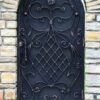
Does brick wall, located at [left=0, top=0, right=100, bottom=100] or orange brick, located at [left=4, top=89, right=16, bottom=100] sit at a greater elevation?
brick wall, located at [left=0, top=0, right=100, bottom=100]

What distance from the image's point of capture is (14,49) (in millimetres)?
4902

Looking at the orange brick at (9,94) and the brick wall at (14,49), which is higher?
the brick wall at (14,49)

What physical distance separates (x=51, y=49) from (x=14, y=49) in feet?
1.54

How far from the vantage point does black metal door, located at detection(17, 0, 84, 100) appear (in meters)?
4.98

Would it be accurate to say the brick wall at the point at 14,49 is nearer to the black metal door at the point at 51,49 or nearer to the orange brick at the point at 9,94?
the orange brick at the point at 9,94

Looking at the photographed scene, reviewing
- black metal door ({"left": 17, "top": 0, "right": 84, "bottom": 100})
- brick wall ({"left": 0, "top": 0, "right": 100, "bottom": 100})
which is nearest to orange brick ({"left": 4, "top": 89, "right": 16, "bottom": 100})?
brick wall ({"left": 0, "top": 0, "right": 100, "bottom": 100})

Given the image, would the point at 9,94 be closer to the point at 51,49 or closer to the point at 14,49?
the point at 14,49

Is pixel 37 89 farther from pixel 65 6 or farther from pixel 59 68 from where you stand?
pixel 65 6

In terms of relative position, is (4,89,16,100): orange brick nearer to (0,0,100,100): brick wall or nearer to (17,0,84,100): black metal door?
(0,0,100,100): brick wall

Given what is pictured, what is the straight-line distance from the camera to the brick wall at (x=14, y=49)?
15.7 ft


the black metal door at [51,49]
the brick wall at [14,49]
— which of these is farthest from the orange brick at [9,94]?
the black metal door at [51,49]

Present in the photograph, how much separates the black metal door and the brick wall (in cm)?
13

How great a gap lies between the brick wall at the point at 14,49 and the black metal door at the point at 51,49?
130 mm

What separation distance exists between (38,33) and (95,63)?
0.81 metres
